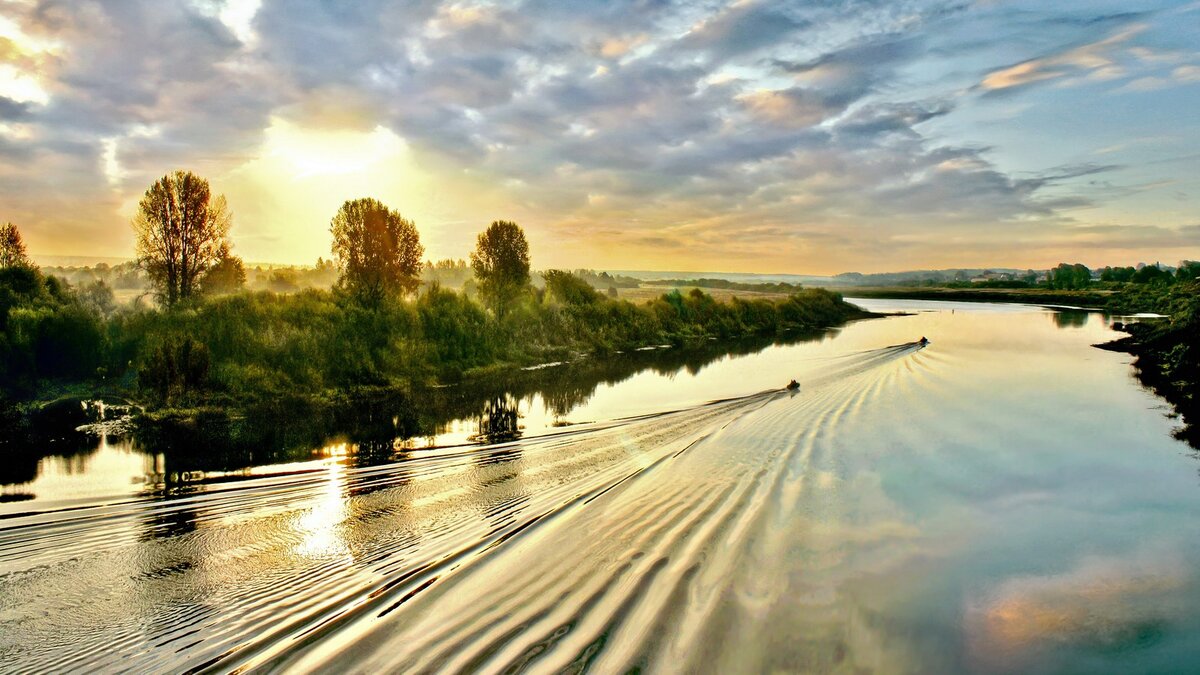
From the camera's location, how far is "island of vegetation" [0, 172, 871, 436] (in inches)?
781

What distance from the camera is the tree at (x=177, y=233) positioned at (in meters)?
29.3

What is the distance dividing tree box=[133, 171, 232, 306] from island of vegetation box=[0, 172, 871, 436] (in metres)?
0.06

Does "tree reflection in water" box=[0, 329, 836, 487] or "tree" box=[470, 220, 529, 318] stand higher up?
"tree" box=[470, 220, 529, 318]

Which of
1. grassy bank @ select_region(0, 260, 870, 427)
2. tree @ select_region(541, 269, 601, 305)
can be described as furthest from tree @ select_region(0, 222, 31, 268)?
tree @ select_region(541, 269, 601, 305)

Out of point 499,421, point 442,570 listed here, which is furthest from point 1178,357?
point 442,570

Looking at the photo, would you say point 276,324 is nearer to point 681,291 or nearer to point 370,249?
point 370,249

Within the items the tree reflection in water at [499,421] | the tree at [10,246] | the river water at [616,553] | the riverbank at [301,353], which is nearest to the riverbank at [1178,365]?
the river water at [616,553]

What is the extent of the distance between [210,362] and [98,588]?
1646 cm

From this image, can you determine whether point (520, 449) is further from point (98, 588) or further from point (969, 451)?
point (969, 451)

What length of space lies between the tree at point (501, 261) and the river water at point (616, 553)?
2540cm

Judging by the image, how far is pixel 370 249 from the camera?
32.5 metres

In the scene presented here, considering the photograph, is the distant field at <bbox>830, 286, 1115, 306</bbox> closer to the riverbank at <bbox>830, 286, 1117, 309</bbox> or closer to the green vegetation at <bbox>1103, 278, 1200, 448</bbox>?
the riverbank at <bbox>830, 286, 1117, 309</bbox>

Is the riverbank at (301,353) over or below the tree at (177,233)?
below

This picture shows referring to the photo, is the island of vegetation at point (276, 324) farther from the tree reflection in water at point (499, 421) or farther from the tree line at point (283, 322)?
the tree reflection in water at point (499, 421)
